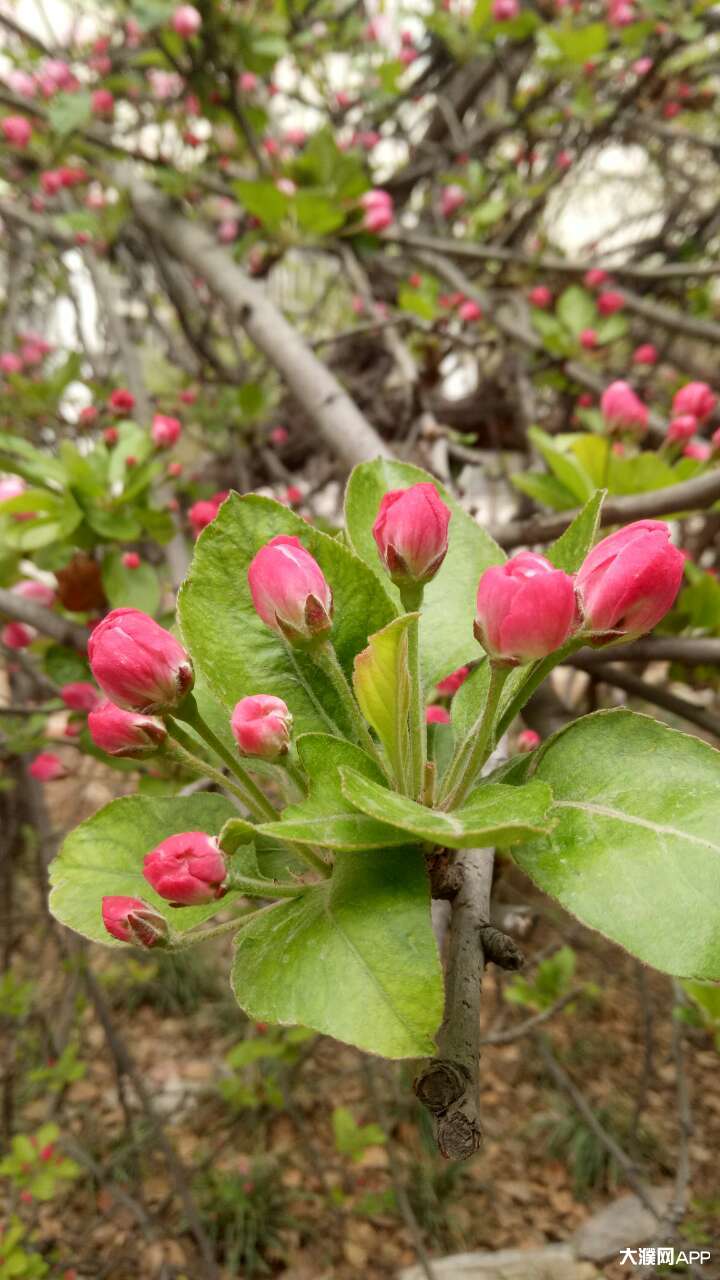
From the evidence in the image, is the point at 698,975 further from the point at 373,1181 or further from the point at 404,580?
the point at 373,1181

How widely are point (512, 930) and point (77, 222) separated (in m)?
2.07

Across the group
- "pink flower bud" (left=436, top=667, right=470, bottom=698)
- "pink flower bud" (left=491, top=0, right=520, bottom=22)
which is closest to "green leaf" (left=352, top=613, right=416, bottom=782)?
"pink flower bud" (left=436, top=667, right=470, bottom=698)

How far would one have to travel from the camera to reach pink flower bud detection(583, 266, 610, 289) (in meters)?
2.26

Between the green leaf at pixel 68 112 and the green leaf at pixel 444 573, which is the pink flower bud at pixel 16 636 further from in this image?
the green leaf at pixel 68 112

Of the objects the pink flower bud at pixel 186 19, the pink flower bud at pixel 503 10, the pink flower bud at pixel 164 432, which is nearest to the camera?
the pink flower bud at pixel 164 432

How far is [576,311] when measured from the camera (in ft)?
7.29

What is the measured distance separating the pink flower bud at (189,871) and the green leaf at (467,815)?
0.11 m

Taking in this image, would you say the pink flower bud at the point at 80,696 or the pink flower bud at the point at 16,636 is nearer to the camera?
the pink flower bud at the point at 80,696

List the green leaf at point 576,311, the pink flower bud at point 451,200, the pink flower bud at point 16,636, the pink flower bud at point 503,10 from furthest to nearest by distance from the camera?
the pink flower bud at point 451,200 < the pink flower bud at point 503,10 < the green leaf at point 576,311 < the pink flower bud at point 16,636

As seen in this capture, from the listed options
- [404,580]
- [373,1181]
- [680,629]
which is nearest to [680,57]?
[680,629]

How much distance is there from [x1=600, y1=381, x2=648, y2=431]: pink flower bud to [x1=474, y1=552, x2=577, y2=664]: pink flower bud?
0.75 meters

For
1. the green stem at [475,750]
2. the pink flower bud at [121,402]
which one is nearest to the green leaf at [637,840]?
the green stem at [475,750]

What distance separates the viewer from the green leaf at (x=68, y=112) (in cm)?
196

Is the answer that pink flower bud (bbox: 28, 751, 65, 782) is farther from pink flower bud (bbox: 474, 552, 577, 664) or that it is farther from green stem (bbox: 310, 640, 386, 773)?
pink flower bud (bbox: 474, 552, 577, 664)
